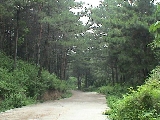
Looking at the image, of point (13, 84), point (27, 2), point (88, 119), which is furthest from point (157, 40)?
point (27, 2)

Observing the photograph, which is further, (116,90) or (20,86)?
(116,90)

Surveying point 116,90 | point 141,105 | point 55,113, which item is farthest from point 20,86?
point 116,90

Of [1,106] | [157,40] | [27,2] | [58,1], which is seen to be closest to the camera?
[157,40]

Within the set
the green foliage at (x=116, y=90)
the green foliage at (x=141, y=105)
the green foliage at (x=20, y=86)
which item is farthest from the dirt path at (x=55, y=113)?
the green foliage at (x=116, y=90)

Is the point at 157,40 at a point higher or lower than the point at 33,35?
lower

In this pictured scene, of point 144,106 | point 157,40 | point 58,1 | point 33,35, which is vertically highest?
point 58,1

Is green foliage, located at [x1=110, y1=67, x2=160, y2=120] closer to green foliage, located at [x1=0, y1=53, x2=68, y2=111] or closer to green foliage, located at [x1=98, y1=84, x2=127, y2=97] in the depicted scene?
green foliage, located at [x1=0, y1=53, x2=68, y2=111]

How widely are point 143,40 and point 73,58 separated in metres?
26.7

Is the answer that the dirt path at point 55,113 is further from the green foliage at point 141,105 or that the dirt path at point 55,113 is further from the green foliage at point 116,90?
the green foliage at point 116,90

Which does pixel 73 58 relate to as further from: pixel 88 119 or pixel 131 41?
pixel 88 119

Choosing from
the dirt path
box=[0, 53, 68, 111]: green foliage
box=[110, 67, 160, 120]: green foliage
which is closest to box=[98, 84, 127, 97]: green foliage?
box=[0, 53, 68, 111]: green foliage

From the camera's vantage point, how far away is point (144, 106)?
23.9 ft

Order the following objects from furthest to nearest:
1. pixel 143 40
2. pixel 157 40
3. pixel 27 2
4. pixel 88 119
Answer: pixel 143 40, pixel 27 2, pixel 88 119, pixel 157 40

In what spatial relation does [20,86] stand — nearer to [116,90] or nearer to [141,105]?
[141,105]
